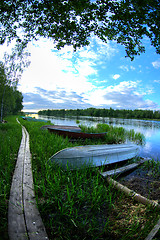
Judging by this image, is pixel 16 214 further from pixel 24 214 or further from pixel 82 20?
pixel 82 20

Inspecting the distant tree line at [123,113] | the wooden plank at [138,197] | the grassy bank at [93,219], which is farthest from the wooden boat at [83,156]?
the distant tree line at [123,113]

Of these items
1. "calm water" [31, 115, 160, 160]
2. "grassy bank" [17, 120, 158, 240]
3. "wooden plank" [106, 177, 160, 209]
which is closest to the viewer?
"grassy bank" [17, 120, 158, 240]

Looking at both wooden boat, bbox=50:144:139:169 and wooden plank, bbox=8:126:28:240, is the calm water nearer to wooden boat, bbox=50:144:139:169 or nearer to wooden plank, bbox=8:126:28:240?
wooden boat, bbox=50:144:139:169

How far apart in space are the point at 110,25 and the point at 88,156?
4.96 meters

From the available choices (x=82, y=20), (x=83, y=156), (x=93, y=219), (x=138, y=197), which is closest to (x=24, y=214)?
(x=93, y=219)

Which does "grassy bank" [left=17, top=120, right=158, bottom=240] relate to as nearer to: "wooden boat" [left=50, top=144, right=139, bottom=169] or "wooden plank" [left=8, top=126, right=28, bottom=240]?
"wooden plank" [left=8, top=126, right=28, bottom=240]

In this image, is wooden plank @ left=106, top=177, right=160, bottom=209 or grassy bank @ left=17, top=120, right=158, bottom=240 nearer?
grassy bank @ left=17, top=120, right=158, bottom=240

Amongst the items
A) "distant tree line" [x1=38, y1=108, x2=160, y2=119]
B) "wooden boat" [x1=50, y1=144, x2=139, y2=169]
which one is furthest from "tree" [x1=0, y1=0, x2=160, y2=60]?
"distant tree line" [x1=38, y1=108, x2=160, y2=119]

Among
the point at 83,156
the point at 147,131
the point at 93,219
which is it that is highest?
the point at 83,156

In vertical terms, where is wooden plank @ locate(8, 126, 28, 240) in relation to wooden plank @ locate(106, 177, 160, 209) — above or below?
above

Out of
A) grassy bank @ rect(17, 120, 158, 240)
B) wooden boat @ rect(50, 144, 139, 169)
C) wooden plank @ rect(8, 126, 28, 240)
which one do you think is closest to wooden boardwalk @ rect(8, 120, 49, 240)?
wooden plank @ rect(8, 126, 28, 240)

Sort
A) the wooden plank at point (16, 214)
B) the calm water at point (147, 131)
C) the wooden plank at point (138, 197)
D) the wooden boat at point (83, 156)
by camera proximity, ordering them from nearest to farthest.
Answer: the wooden plank at point (16, 214), the wooden plank at point (138, 197), the wooden boat at point (83, 156), the calm water at point (147, 131)

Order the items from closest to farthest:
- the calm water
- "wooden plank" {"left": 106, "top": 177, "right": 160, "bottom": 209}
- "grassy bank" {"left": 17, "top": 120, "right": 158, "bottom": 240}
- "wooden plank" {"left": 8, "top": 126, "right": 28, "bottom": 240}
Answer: "wooden plank" {"left": 8, "top": 126, "right": 28, "bottom": 240}
"grassy bank" {"left": 17, "top": 120, "right": 158, "bottom": 240}
"wooden plank" {"left": 106, "top": 177, "right": 160, "bottom": 209}
the calm water

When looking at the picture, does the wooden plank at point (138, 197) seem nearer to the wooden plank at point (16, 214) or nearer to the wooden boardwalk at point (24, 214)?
the wooden boardwalk at point (24, 214)
